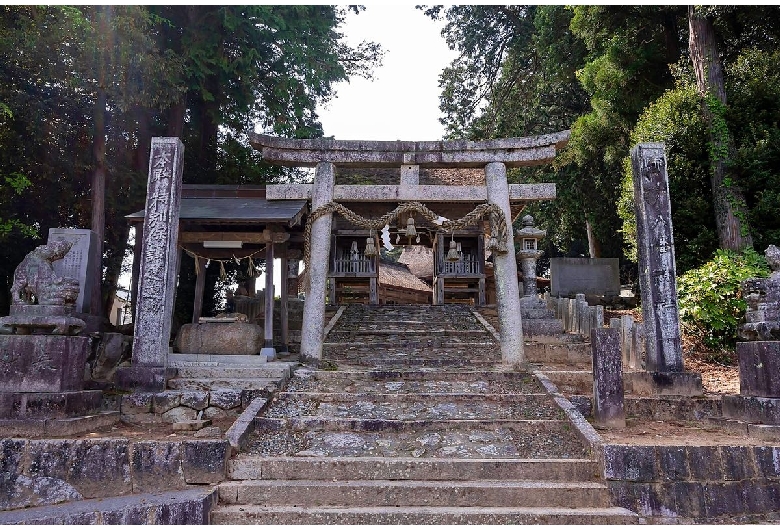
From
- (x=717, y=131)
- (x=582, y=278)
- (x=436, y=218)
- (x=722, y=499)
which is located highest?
(x=717, y=131)

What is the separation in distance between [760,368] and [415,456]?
4568mm

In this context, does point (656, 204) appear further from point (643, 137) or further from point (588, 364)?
point (643, 137)

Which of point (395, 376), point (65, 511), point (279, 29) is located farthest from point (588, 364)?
point (279, 29)

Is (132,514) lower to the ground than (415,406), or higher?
lower

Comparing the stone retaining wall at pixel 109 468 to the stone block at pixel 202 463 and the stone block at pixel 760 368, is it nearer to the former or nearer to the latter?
the stone block at pixel 202 463

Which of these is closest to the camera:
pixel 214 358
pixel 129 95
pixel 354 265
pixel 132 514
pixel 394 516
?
pixel 132 514

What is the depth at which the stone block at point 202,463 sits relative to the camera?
5.20 meters

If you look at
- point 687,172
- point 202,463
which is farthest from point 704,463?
point 687,172

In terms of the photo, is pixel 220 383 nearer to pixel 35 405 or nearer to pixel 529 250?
pixel 35 405

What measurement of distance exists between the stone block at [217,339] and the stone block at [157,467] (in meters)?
3.73

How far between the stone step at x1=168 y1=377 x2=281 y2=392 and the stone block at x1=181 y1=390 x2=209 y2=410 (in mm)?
331

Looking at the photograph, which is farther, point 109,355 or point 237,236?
point 237,236

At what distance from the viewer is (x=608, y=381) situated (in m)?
6.53

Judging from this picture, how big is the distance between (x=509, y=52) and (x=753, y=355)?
58.1 ft
